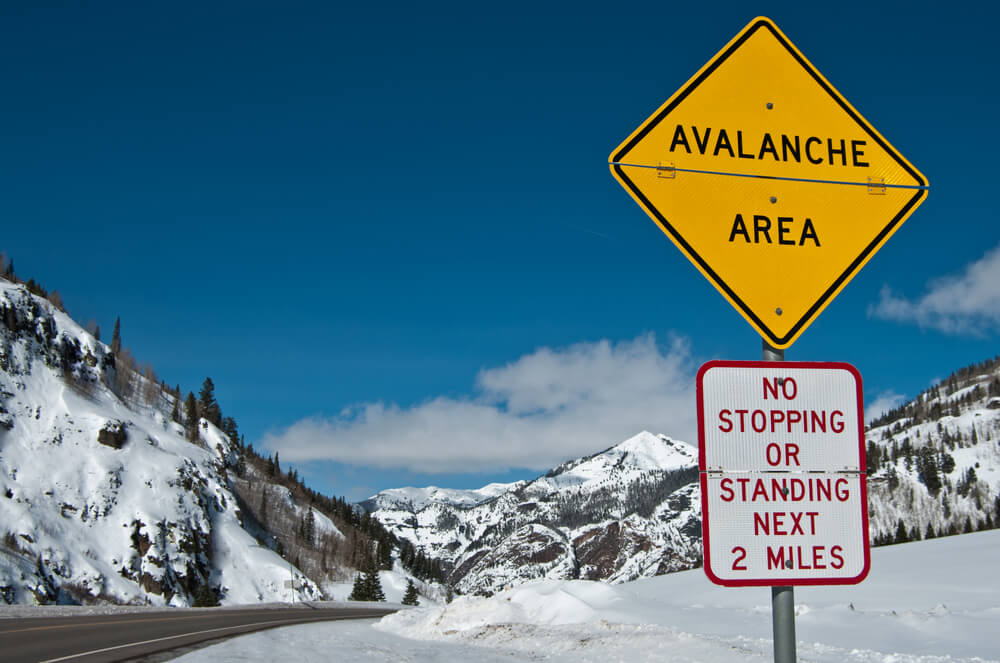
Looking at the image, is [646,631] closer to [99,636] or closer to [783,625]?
[99,636]

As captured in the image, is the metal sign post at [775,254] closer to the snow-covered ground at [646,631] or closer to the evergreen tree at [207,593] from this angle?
the snow-covered ground at [646,631]

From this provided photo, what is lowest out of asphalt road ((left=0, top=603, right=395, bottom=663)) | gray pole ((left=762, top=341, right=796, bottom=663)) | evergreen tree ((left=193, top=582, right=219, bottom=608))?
evergreen tree ((left=193, top=582, right=219, bottom=608))

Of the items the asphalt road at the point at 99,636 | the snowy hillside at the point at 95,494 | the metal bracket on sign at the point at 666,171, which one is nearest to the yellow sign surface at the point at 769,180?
the metal bracket on sign at the point at 666,171

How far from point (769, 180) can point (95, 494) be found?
5675 inches

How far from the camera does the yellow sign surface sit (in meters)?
2.77

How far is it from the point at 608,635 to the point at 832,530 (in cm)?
1732

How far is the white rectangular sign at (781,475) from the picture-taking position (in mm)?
2467

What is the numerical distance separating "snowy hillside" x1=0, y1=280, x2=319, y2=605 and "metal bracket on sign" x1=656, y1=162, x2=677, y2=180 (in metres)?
117

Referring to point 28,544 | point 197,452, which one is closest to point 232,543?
point 197,452

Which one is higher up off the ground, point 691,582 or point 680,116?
point 680,116

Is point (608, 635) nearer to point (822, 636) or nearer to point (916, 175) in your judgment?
point (822, 636)

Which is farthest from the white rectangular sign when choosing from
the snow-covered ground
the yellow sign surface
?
the snow-covered ground

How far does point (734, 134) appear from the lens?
9.45ft

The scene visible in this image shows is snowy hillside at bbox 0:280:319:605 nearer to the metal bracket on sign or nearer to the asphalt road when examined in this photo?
the asphalt road
